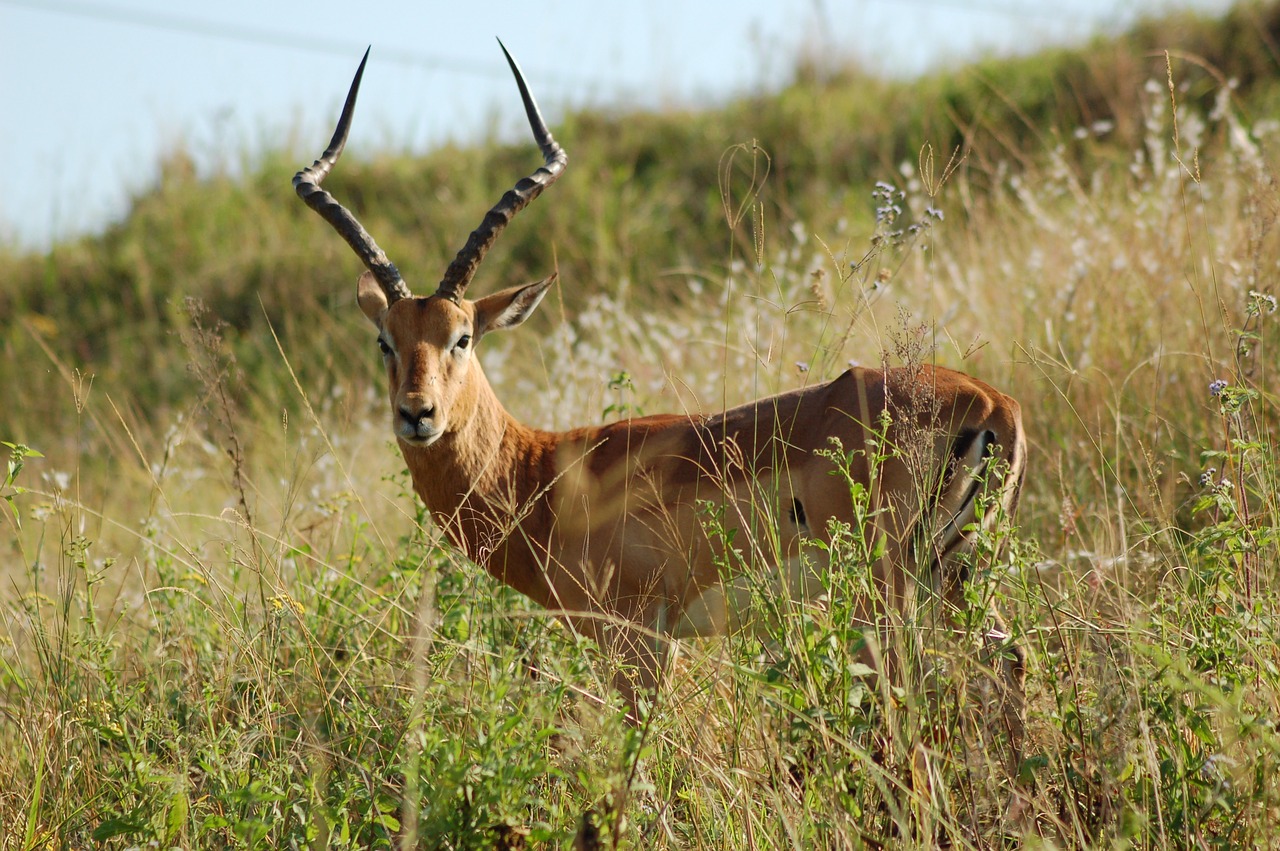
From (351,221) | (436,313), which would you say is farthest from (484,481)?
(351,221)

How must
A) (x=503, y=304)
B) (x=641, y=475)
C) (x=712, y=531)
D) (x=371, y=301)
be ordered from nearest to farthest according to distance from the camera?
(x=712, y=531) < (x=641, y=475) < (x=503, y=304) < (x=371, y=301)

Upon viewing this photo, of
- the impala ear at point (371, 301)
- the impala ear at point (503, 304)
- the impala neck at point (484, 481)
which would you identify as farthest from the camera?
the impala ear at point (371, 301)

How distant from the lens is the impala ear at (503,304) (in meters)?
4.78

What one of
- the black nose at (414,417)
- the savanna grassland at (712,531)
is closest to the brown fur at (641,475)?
the black nose at (414,417)

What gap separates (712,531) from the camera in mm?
3146

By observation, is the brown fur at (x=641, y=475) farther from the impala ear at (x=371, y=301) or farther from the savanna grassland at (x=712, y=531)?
the savanna grassland at (x=712, y=531)

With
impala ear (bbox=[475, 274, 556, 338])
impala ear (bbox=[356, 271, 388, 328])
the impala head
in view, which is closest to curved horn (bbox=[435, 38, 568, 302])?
the impala head

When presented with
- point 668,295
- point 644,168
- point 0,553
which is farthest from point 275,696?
point 644,168

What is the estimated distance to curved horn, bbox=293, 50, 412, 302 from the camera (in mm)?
4605

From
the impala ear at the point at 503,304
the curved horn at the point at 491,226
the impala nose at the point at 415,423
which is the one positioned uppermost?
the curved horn at the point at 491,226

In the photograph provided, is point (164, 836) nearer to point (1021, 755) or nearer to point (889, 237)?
point (1021, 755)

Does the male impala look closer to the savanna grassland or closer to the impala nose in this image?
the impala nose

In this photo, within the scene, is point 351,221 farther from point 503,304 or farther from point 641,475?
point 641,475

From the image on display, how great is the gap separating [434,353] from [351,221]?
66 cm
